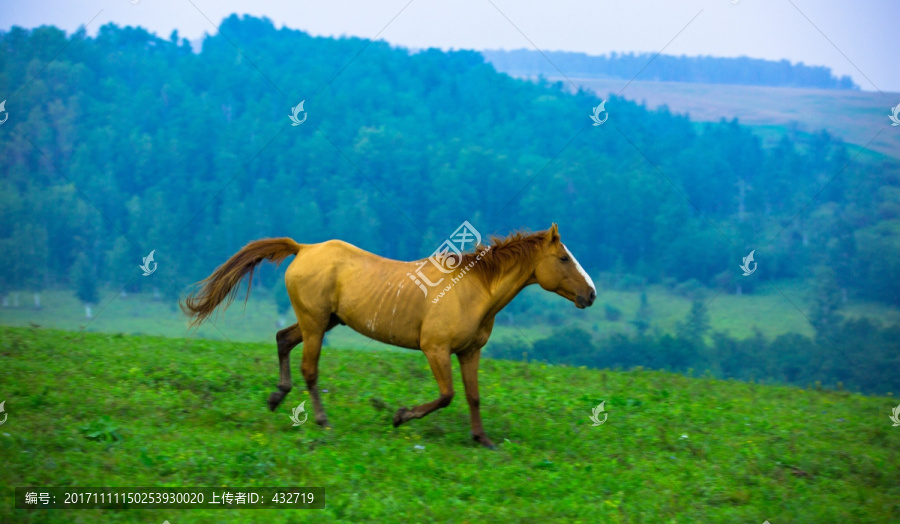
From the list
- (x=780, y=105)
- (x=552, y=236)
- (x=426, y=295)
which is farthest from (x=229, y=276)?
(x=780, y=105)

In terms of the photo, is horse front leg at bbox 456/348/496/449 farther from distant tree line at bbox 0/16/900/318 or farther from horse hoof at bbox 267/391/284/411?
distant tree line at bbox 0/16/900/318

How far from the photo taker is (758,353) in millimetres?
34562

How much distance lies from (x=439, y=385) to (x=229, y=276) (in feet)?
9.26

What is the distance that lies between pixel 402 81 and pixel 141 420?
4225cm

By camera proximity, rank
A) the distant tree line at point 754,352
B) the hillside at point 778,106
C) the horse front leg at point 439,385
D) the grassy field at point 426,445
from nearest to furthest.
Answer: the grassy field at point 426,445
the horse front leg at point 439,385
the distant tree line at point 754,352
the hillside at point 778,106

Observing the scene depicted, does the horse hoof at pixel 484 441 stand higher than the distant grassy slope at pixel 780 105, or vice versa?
the distant grassy slope at pixel 780 105

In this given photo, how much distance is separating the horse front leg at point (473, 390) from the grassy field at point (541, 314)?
22791 millimetres

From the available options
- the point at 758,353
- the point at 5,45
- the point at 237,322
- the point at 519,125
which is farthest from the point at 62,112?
the point at 758,353

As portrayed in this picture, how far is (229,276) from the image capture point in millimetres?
9062

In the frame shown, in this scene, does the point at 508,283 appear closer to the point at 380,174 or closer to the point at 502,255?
the point at 502,255

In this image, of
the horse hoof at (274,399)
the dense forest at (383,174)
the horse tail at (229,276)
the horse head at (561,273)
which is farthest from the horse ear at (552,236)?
the dense forest at (383,174)

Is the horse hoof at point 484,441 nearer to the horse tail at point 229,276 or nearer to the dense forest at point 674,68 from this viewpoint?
the horse tail at point 229,276

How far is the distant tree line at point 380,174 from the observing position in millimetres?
37875

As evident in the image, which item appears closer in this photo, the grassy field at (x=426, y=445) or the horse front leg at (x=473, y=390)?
the grassy field at (x=426, y=445)
